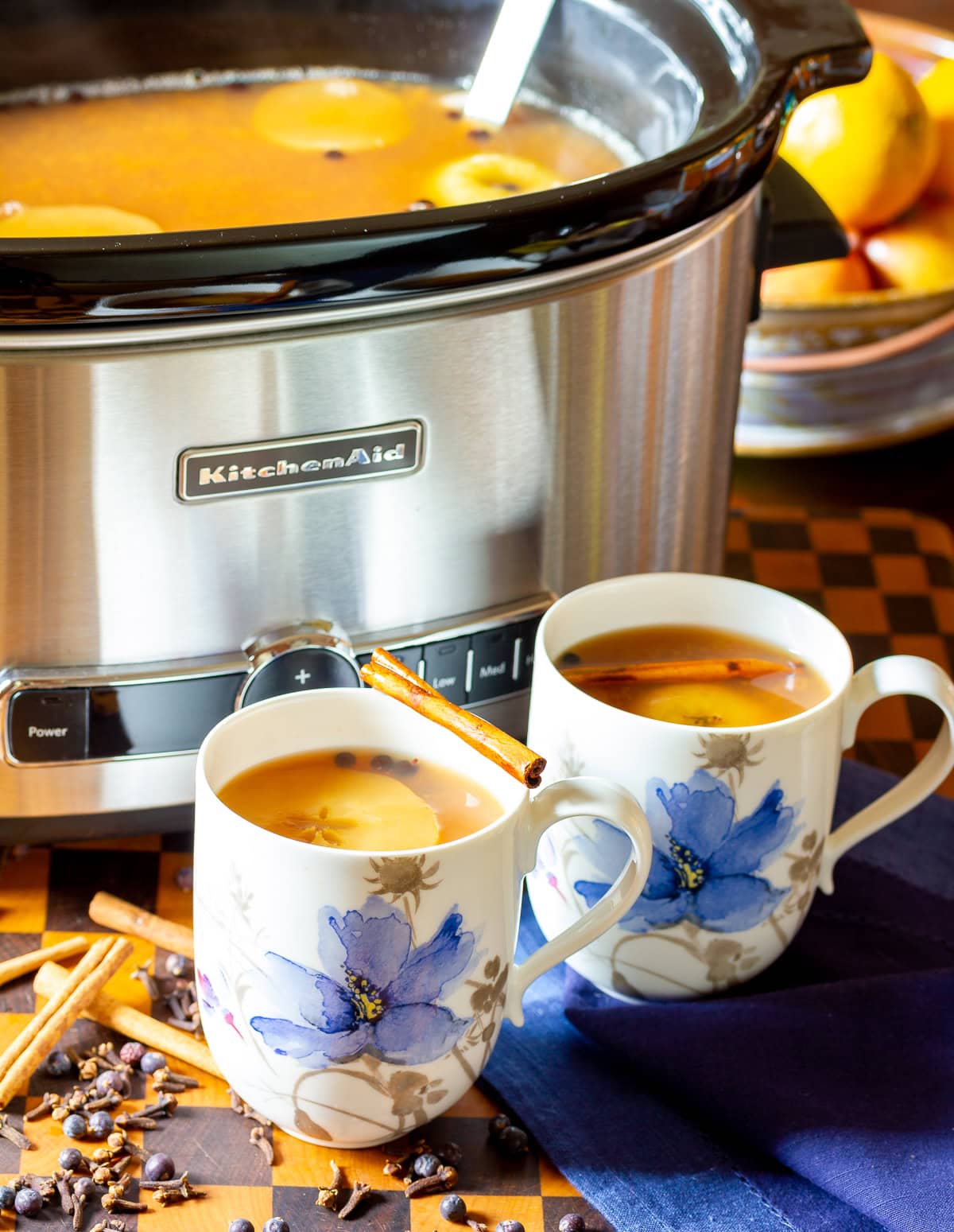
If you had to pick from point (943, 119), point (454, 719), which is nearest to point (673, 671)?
point (454, 719)

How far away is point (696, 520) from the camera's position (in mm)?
725

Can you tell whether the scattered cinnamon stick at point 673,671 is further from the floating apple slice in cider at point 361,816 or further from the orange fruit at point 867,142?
the orange fruit at point 867,142

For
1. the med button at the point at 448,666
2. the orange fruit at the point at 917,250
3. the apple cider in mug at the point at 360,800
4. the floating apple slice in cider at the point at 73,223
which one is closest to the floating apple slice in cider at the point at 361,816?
the apple cider in mug at the point at 360,800

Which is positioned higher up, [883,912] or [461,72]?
[461,72]

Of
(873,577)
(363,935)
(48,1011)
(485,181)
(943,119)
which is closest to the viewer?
(363,935)

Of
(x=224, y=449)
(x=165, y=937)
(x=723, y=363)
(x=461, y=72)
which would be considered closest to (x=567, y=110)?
(x=461, y=72)

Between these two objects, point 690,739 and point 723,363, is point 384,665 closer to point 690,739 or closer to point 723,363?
point 690,739

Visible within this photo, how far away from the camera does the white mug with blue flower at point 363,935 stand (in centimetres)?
51

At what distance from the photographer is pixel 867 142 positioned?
3.30 feet

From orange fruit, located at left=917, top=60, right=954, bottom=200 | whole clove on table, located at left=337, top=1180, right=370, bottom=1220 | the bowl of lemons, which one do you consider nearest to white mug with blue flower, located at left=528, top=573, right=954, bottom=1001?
whole clove on table, located at left=337, top=1180, right=370, bottom=1220

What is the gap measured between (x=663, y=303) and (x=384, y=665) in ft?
0.64

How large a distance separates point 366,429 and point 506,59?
1.00 ft

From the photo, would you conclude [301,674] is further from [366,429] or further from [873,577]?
[873,577]

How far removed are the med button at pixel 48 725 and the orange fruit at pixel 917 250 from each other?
65 centimetres
